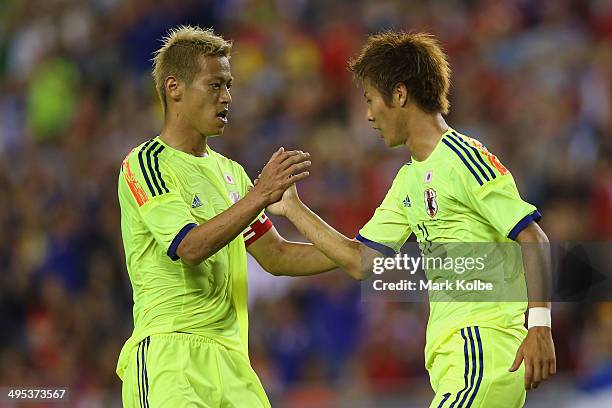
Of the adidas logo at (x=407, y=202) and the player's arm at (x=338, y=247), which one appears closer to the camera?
the adidas logo at (x=407, y=202)

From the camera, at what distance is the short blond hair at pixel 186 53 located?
5.59 meters

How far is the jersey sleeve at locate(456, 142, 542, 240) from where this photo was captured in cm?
482

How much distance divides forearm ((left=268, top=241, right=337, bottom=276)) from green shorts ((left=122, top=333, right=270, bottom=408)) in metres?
0.66

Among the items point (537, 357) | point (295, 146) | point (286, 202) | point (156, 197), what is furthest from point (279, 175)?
point (295, 146)

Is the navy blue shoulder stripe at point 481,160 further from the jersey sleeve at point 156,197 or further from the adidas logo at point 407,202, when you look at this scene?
the jersey sleeve at point 156,197

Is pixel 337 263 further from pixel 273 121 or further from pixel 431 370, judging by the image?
pixel 273 121

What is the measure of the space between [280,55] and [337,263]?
631cm

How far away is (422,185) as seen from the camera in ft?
16.9

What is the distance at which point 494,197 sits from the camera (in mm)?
4895

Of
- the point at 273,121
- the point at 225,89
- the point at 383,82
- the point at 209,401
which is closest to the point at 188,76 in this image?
the point at 225,89

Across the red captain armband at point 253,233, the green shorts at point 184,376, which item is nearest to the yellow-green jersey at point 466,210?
the green shorts at point 184,376

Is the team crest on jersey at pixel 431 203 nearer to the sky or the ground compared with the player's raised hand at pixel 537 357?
nearer to the sky

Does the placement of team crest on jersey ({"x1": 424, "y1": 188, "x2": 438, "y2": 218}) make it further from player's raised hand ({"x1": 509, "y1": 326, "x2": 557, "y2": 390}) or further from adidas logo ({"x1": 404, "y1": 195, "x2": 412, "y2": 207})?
player's raised hand ({"x1": 509, "y1": 326, "x2": 557, "y2": 390})

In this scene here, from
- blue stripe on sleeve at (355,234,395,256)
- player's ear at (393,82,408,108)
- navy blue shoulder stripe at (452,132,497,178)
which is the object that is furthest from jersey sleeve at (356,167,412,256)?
navy blue shoulder stripe at (452,132,497,178)
